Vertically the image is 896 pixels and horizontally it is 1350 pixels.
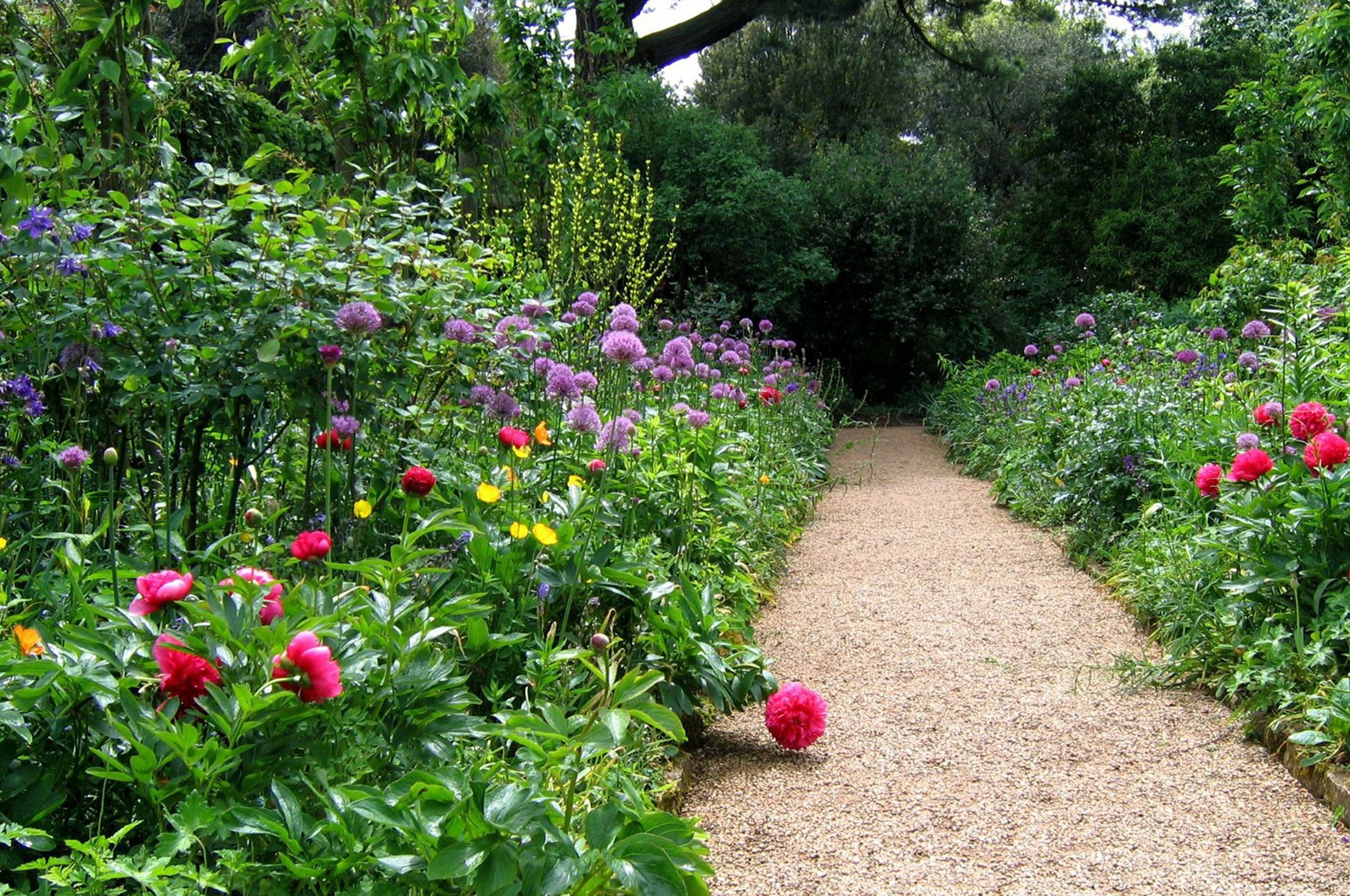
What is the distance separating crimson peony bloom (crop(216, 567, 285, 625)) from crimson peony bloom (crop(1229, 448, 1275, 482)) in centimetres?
251

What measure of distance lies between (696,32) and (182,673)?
41.5 feet

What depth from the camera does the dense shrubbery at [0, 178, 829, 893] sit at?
142cm

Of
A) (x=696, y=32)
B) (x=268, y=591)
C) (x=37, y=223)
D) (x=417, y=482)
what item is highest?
(x=696, y=32)

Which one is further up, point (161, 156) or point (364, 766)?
point (161, 156)

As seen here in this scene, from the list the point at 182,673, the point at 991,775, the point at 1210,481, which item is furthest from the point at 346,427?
the point at 1210,481

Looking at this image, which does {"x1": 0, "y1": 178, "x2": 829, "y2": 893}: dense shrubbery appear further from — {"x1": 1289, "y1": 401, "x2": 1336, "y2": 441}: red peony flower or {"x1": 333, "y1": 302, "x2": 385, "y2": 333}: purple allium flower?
{"x1": 1289, "y1": 401, "x2": 1336, "y2": 441}: red peony flower

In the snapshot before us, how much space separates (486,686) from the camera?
229 cm

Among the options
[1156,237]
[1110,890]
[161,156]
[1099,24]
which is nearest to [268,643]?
[1110,890]

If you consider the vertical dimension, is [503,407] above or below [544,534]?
above

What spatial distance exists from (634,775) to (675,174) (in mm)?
9776

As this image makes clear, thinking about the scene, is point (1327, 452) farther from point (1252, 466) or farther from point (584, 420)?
point (584, 420)

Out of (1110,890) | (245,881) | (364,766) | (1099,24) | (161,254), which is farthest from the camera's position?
(1099,24)

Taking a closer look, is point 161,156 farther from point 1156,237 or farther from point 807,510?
point 1156,237

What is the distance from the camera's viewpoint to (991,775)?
2613 millimetres
